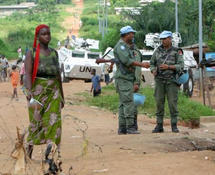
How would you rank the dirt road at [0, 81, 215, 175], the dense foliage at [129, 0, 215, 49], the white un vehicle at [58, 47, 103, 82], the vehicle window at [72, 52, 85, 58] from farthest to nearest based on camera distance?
the dense foliage at [129, 0, 215, 49], the vehicle window at [72, 52, 85, 58], the white un vehicle at [58, 47, 103, 82], the dirt road at [0, 81, 215, 175]

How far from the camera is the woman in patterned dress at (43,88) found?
7.60 m

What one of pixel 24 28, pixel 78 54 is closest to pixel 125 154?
pixel 78 54

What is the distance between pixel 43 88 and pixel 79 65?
80.2ft

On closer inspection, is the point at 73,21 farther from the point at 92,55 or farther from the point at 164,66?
the point at 164,66

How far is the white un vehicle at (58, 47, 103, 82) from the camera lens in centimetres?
3212

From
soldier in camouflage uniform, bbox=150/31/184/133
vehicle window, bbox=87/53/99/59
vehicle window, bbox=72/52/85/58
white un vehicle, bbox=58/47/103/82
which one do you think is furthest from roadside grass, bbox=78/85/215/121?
vehicle window, bbox=87/53/99/59

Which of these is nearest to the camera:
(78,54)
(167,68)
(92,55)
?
(167,68)

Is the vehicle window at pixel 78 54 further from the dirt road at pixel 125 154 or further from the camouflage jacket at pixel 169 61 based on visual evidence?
the camouflage jacket at pixel 169 61

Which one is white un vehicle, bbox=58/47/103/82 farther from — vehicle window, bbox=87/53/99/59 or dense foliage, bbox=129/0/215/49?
dense foliage, bbox=129/0/215/49

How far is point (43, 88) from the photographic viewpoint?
7660 mm

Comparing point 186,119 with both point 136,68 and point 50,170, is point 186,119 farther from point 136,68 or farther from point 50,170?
point 50,170

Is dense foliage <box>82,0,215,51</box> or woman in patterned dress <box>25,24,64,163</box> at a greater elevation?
woman in patterned dress <box>25,24,64,163</box>

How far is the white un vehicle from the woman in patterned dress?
24.2 metres

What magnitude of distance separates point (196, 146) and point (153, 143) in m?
0.58
